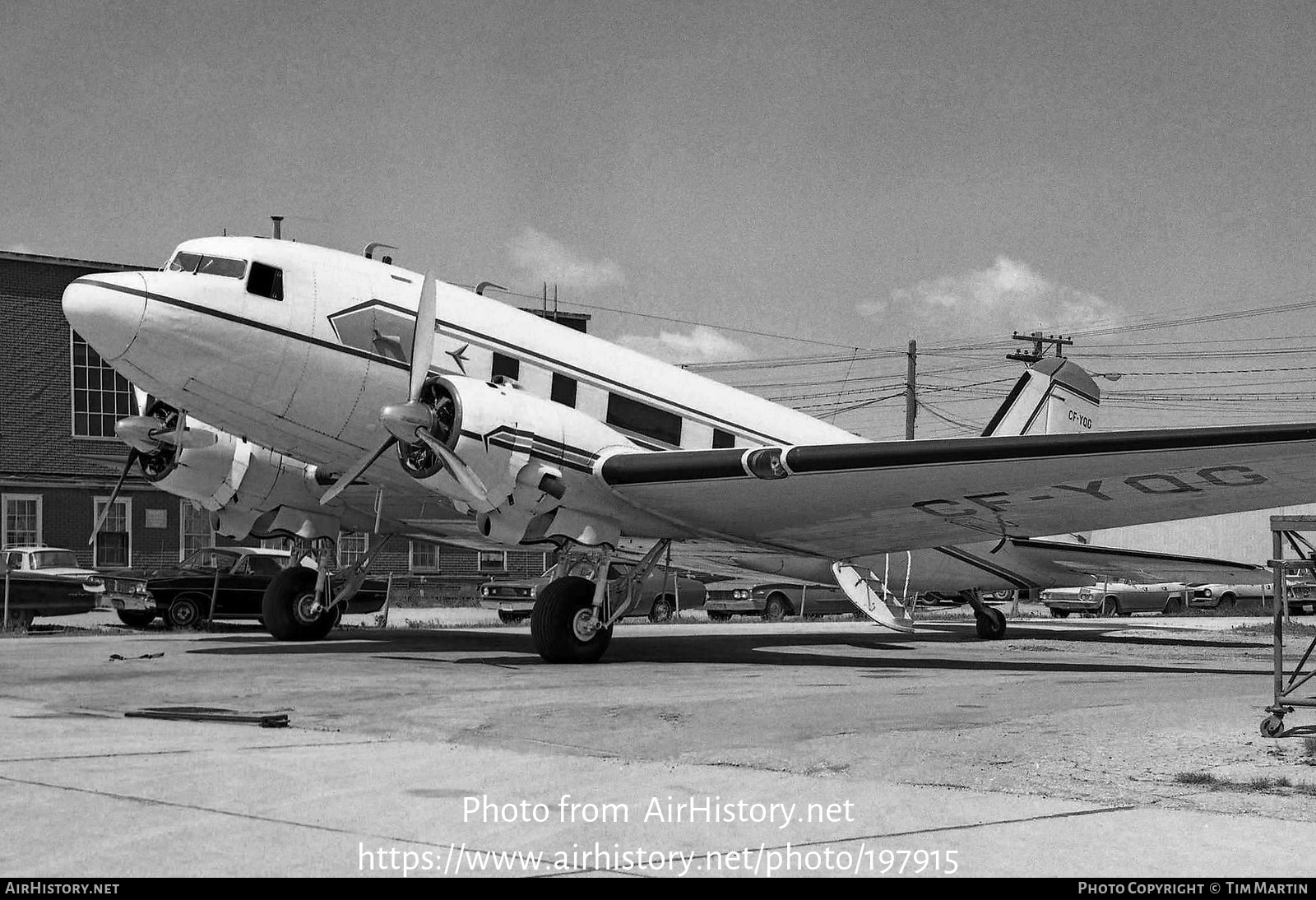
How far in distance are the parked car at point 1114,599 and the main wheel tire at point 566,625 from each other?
3282 cm

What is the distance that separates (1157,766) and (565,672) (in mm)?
8675

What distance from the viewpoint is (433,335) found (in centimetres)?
1719

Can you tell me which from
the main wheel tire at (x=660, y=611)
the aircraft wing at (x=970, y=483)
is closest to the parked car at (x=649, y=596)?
the main wheel tire at (x=660, y=611)

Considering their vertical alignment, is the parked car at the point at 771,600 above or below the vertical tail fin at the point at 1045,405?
below

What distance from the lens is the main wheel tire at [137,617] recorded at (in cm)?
2769

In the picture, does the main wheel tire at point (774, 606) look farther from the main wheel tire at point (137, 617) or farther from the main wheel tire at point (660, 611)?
the main wheel tire at point (137, 617)

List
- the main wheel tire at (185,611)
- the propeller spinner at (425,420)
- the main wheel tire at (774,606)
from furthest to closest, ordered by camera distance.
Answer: the main wheel tire at (774,606) → the main wheel tire at (185,611) → the propeller spinner at (425,420)

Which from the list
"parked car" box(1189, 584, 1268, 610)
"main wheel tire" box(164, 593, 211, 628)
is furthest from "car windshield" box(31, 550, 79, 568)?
"parked car" box(1189, 584, 1268, 610)

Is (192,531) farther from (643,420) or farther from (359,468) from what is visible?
(643,420)

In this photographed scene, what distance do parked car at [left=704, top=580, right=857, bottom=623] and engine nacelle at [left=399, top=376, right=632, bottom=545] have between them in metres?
21.9

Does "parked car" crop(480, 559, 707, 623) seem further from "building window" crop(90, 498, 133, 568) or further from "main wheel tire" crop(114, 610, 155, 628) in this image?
"building window" crop(90, 498, 133, 568)

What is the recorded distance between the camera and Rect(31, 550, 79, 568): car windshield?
32406 mm

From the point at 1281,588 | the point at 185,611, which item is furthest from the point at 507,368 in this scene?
the point at 185,611
